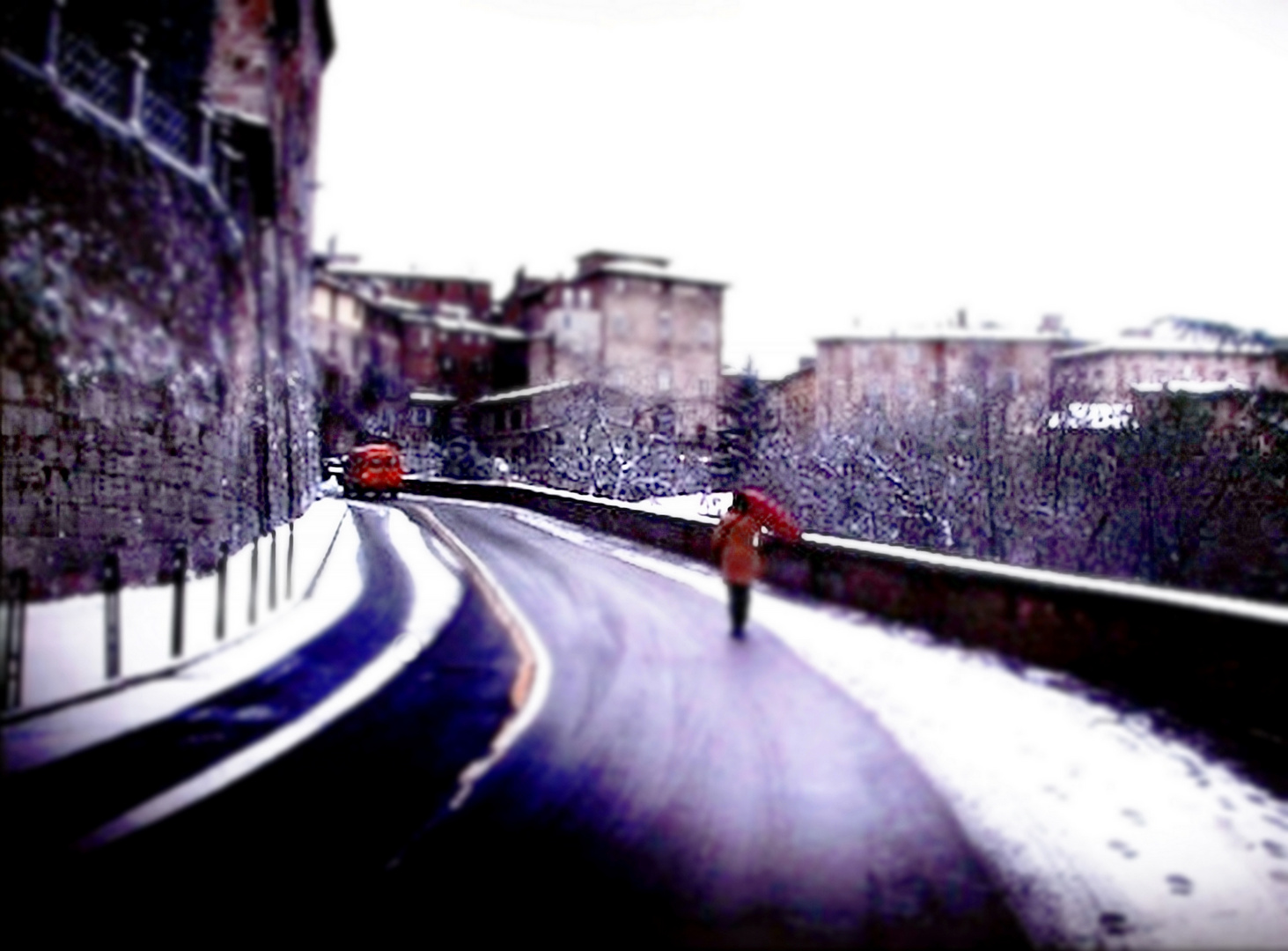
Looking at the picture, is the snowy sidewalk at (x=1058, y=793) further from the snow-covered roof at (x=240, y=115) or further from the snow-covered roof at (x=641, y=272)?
the snow-covered roof at (x=240, y=115)

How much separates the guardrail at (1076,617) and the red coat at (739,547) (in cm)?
10

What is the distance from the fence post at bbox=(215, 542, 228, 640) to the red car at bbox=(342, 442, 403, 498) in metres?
0.92

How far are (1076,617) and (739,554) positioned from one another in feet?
5.99

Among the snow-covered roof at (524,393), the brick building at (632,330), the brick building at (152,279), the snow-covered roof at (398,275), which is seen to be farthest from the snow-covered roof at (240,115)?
the snow-covered roof at (524,393)

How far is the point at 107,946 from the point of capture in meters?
2.30

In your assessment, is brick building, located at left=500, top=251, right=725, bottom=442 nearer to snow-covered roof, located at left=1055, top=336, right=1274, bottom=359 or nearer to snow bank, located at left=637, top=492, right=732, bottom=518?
snow bank, located at left=637, top=492, right=732, bottom=518

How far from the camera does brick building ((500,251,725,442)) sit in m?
4.86

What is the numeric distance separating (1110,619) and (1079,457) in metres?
15.9

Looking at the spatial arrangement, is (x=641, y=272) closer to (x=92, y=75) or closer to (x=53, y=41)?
(x=92, y=75)

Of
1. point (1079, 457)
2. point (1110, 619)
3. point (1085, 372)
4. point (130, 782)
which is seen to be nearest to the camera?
point (130, 782)

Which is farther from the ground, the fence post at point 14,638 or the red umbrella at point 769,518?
the red umbrella at point 769,518

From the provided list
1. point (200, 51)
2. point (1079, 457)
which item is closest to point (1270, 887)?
point (200, 51)

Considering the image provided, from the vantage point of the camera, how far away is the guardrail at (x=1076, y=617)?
387 centimetres

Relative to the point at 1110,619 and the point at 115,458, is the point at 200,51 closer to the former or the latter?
the point at 115,458
